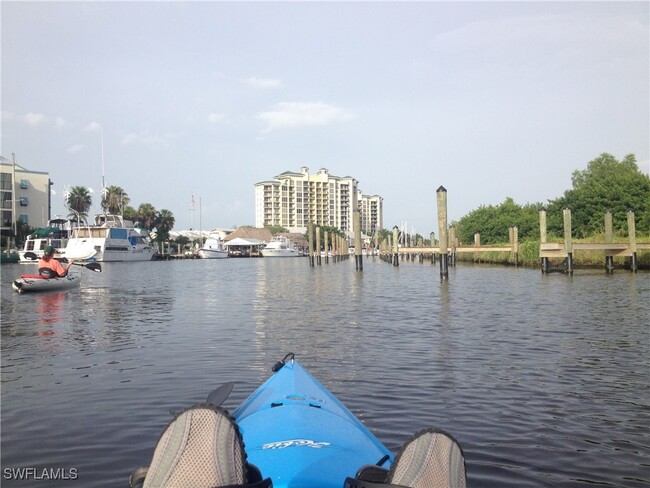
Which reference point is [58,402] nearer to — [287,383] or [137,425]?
[137,425]

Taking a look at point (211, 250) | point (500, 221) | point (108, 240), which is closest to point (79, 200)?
point (108, 240)

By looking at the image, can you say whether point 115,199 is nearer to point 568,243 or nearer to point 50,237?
point 50,237

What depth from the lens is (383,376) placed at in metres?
8.65

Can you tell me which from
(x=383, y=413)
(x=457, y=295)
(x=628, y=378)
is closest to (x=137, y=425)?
(x=383, y=413)

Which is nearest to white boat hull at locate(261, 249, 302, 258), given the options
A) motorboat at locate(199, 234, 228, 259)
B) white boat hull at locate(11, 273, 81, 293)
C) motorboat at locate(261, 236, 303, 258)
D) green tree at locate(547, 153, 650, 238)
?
motorboat at locate(261, 236, 303, 258)

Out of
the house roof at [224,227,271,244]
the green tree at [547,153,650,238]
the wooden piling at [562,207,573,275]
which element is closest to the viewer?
the wooden piling at [562,207,573,275]

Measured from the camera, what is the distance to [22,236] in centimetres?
8344

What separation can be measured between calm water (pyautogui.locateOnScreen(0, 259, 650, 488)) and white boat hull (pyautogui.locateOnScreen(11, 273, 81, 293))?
492cm

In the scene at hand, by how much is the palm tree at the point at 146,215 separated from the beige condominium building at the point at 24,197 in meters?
14.7

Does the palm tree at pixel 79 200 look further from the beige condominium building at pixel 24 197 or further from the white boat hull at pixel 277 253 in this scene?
the white boat hull at pixel 277 253

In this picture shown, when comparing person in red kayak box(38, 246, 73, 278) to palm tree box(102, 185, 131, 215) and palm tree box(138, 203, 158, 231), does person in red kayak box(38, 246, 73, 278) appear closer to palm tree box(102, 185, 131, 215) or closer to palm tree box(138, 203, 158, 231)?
palm tree box(102, 185, 131, 215)

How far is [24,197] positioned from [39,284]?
243ft

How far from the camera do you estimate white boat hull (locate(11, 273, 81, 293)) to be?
22.9 m

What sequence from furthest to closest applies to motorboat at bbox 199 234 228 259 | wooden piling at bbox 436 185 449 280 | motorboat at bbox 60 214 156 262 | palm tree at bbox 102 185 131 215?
1. motorboat at bbox 199 234 228 259
2. palm tree at bbox 102 185 131 215
3. motorboat at bbox 60 214 156 262
4. wooden piling at bbox 436 185 449 280
